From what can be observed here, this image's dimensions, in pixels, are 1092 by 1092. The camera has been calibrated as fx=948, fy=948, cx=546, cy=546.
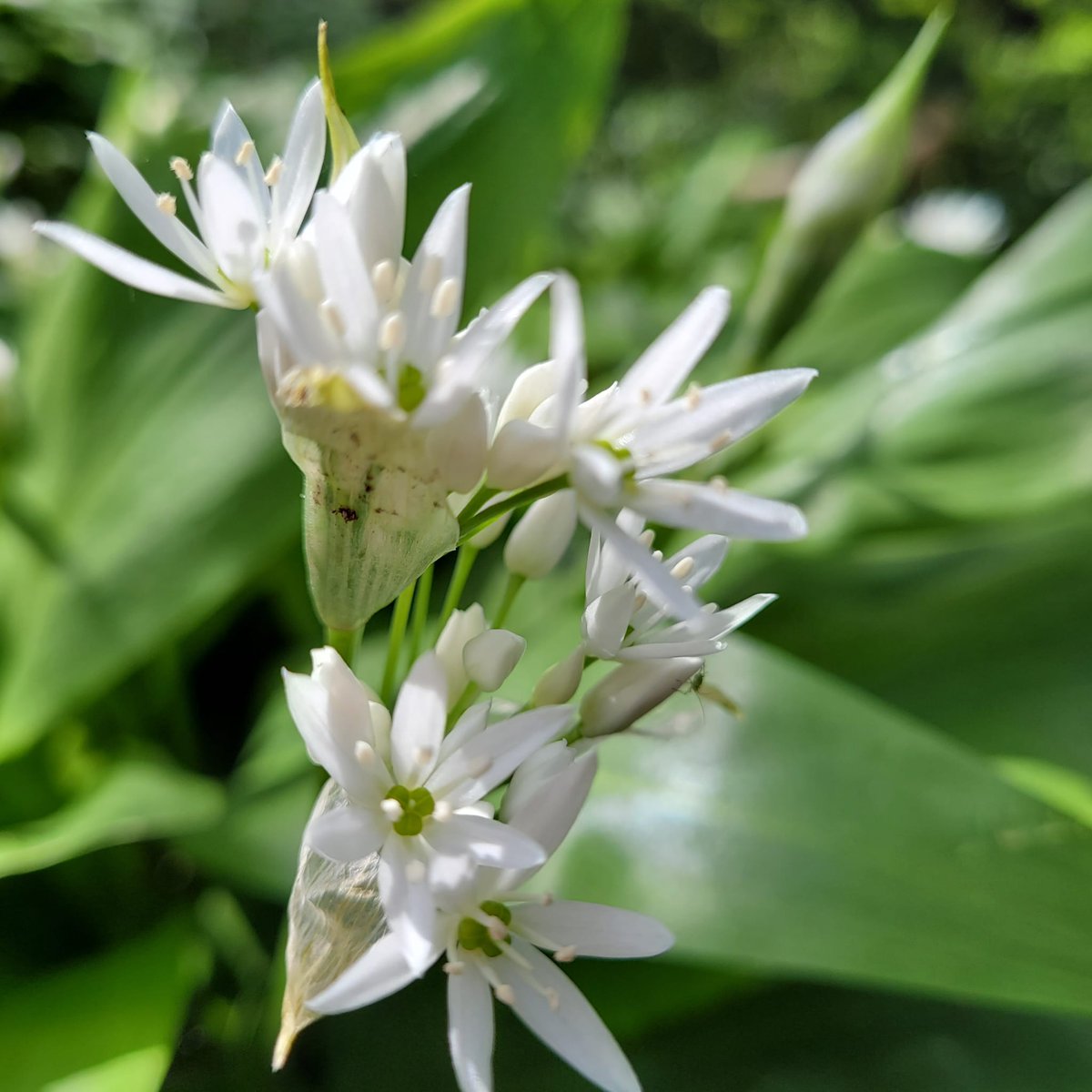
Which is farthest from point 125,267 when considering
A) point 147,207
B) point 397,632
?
point 397,632

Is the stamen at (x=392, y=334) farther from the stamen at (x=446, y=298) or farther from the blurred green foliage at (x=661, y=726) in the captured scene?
the blurred green foliage at (x=661, y=726)

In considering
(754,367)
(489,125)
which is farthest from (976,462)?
(489,125)

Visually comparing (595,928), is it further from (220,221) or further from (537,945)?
(220,221)

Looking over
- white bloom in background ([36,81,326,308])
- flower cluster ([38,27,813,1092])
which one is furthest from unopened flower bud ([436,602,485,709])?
white bloom in background ([36,81,326,308])

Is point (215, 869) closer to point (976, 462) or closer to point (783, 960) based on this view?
point (783, 960)

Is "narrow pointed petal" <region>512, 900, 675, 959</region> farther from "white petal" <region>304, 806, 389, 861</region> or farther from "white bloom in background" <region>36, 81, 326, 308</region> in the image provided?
"white bloom in background" <region>36, 81, 326, 308</region>
